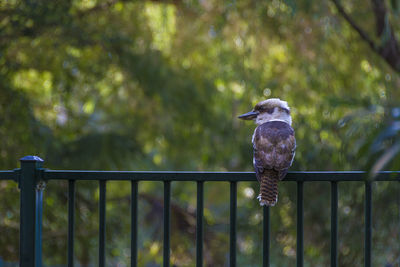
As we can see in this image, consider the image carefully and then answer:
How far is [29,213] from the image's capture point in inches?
99.0

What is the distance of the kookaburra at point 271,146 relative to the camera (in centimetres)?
331

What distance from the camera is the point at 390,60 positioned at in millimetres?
6742

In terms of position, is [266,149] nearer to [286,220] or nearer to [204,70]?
[286,220]

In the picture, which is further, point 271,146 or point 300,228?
point 271,146

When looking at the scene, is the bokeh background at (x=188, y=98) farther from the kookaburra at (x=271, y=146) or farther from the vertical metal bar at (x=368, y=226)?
the vertical metal bar at (x=368, y=226)

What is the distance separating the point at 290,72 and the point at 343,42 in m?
0.81

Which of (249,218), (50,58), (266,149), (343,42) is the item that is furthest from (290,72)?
(266,149)

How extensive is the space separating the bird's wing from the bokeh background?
2144 millimetres

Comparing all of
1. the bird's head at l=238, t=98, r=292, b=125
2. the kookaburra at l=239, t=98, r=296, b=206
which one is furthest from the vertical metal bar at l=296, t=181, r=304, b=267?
the bird's head at l=238, t=98, r=292, b=125

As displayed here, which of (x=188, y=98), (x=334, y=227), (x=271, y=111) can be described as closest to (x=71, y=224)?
(x=334, y=227)

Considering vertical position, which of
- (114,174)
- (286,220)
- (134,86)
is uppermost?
(134,86)

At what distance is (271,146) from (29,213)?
65.9 inches

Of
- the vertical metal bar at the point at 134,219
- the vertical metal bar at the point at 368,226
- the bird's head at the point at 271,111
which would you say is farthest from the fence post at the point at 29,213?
the bird's head at the point at 271,111

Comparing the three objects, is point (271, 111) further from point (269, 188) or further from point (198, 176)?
point (198, 176)
